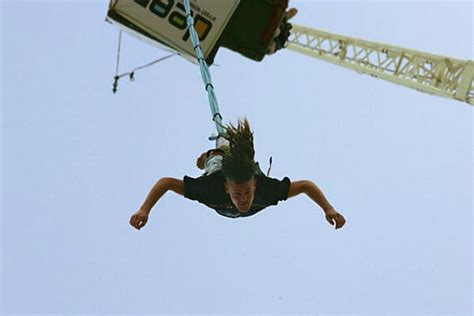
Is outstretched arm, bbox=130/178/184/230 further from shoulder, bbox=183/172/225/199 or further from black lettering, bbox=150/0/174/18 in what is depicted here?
black lettering, bbox=150/0/174/18

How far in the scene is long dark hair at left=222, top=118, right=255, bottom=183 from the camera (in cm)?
789

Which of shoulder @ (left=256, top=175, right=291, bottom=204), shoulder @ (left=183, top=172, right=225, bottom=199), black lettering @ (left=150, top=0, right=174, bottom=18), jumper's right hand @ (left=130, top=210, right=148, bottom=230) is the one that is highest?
black lettering @ (left=150, top=0, right=174, bottom=18)

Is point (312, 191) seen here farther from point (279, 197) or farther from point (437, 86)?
point (437, 86)

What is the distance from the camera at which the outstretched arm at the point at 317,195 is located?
811 centimetres

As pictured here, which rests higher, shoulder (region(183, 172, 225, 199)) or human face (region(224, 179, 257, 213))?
human face (region(224, 179, 257, 213))

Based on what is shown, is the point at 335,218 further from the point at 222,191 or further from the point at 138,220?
the point at 138,220

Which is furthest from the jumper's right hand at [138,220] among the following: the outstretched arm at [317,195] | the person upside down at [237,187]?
the outstretched arm at [317,195]

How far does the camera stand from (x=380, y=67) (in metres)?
23.9

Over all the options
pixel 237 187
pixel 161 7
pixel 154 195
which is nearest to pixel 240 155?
pixel 237 187

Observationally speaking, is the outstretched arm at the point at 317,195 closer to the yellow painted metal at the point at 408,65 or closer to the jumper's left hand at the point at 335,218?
the jumper's left hand at the point at 335,218

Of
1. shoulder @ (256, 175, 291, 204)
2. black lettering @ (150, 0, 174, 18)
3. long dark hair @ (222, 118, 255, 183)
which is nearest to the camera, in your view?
long dark hair @ (222, 118, 255, 183)

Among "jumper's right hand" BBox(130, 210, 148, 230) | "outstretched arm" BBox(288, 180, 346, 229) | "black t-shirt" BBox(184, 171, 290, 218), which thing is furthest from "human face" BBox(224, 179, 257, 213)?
"jumper's right hand" BBox(130, 210, 148, 230)

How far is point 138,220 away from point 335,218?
5.79 feet

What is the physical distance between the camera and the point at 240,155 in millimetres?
7930
